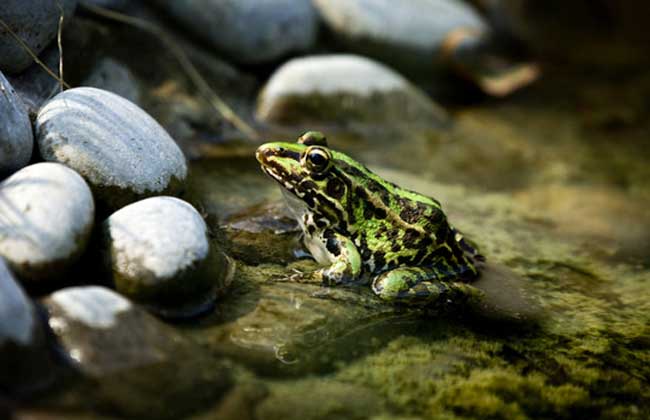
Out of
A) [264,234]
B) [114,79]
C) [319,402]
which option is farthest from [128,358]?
[114,79]

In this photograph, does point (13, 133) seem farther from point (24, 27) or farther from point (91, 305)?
point (24, 27)

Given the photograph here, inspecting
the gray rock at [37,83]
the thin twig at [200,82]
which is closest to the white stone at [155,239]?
the gray rock at [37,83]

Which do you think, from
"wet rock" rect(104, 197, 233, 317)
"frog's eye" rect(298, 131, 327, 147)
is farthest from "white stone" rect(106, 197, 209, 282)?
"frog's eye" rect(298, 131, 327, 147)

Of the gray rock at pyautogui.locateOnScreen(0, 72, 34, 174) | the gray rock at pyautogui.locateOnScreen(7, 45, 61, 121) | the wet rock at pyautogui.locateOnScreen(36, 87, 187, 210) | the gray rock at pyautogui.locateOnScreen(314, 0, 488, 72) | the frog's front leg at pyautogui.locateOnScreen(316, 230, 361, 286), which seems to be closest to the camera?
the gray rock at pyautogui.locateOnScreen(0, 72, 34, 174)

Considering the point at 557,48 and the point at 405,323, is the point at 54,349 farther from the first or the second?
the point at 557,48

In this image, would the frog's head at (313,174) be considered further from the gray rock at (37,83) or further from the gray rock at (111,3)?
the gray rock at (111,3)

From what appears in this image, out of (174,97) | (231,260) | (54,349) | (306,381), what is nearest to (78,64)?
(174,97)

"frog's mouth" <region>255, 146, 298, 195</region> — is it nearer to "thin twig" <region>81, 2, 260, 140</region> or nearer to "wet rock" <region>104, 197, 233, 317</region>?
"wet rock" <region>104, 197, 233, 317</region>
